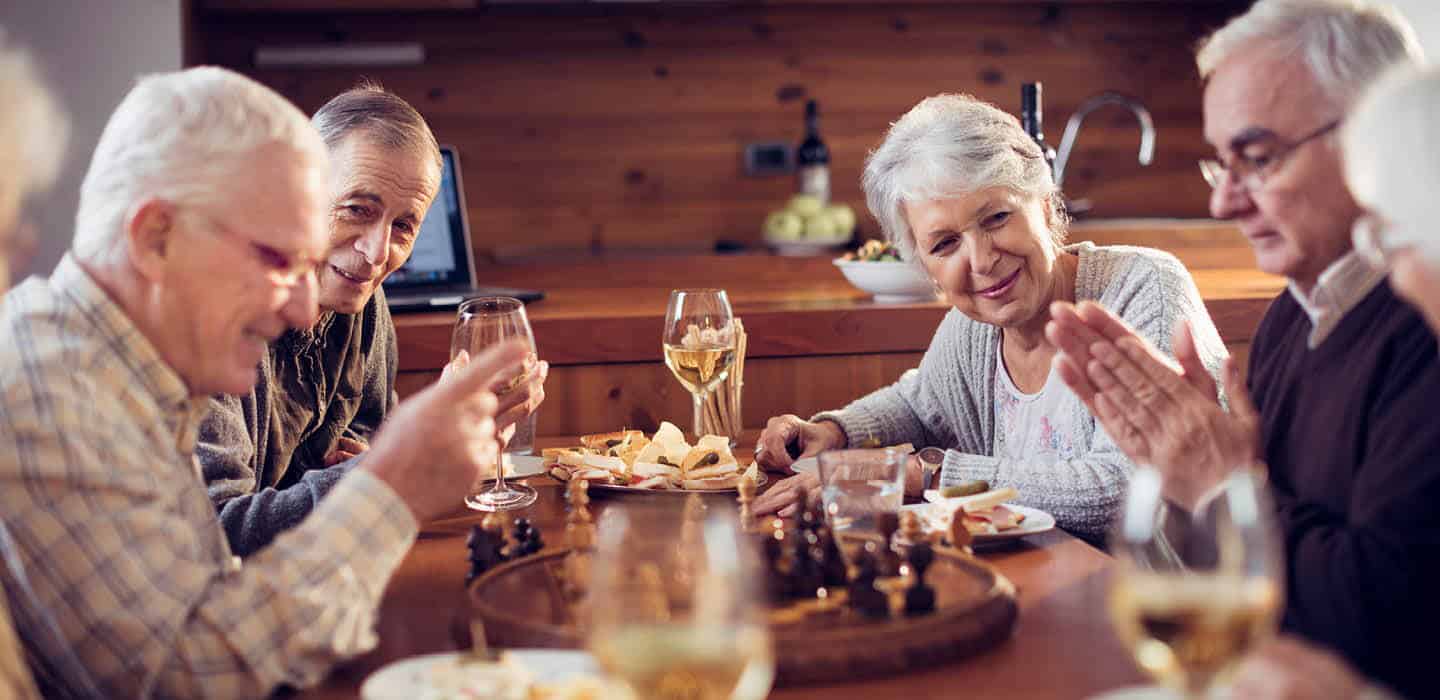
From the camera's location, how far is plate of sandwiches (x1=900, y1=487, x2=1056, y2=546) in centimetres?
147

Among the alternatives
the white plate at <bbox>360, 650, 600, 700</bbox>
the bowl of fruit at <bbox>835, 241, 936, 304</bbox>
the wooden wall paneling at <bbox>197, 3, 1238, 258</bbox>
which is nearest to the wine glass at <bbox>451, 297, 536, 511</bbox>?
the white plate at <bbox>360, 650, 600, 700</bbox>

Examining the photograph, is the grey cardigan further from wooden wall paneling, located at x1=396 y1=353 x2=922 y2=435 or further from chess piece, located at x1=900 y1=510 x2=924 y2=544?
wooden wall paneling, located at x1=396 y1=353 x2=922 y2=435

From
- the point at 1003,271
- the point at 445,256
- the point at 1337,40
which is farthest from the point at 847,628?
the point at 445,256

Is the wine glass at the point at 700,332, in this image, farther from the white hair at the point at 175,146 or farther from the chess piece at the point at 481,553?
the white hair at the point at 175,146

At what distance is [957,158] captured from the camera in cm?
211

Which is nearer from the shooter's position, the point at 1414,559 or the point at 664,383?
the point at 1414,559

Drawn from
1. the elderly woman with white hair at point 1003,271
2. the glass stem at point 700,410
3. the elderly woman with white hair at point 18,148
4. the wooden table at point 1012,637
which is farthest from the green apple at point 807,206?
the elderly woman with white hair at point 18,148

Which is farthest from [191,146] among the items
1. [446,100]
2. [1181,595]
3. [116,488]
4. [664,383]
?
[446,100]

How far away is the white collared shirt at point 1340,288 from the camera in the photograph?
1.35 m

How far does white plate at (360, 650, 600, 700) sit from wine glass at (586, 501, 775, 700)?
0.55 ft

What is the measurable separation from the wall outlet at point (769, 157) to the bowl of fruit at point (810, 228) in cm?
21

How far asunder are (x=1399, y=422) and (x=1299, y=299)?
261 millimetres

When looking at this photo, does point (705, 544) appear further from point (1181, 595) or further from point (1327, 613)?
point (1327, 613)

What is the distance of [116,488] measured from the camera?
41.7 inches
